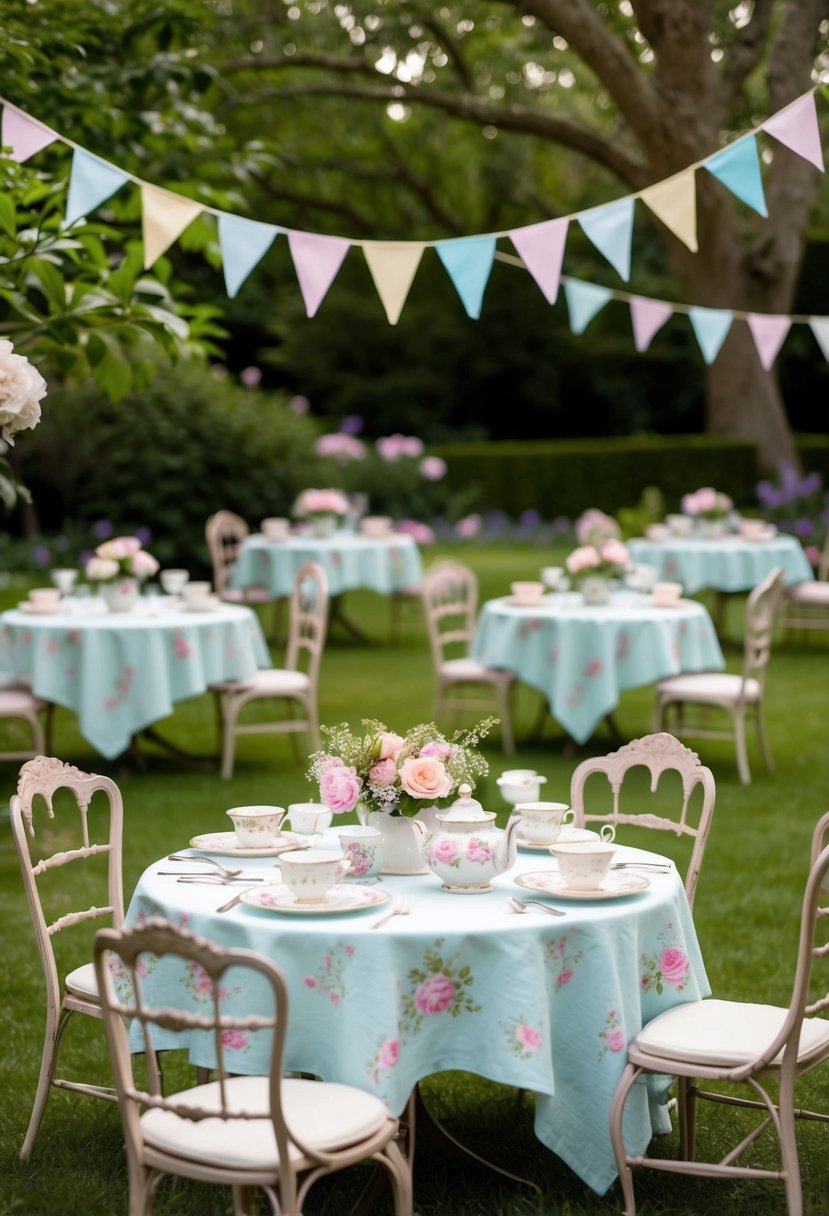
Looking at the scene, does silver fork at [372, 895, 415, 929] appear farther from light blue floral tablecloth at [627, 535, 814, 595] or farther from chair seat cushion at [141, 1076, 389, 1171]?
light blue floral tablecloth at [627, 535, 814, 595]

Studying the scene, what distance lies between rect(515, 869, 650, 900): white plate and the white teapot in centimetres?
6

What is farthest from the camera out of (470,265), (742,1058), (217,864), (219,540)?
(219,540)

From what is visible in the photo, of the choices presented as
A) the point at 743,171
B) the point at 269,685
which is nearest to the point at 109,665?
the point at 269,685

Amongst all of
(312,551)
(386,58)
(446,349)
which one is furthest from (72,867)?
(446,349)

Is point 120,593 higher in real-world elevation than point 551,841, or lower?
higher

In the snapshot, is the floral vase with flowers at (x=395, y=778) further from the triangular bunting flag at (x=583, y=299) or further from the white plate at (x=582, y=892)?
the triangular bunting flag at (x=583, y=299)

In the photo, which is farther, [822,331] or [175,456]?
[175,456]

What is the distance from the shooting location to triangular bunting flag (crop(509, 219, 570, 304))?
219 inches

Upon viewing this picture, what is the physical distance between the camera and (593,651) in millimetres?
7750

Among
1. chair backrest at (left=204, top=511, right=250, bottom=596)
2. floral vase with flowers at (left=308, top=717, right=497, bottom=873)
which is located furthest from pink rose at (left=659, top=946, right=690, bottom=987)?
chair backrest at (left=204, top=511, right=250, bottom=596)

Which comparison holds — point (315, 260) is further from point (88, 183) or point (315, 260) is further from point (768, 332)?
point (768, 332)

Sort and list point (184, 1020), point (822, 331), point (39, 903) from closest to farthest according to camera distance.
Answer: point (184, 1020), point (39, 903), point (822, 331)

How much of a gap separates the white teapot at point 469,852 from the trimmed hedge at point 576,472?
1455 centimetres

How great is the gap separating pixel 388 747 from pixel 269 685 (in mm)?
4443
